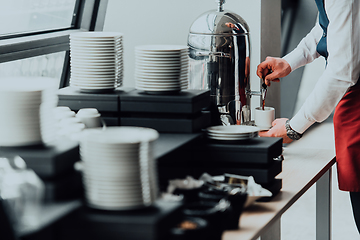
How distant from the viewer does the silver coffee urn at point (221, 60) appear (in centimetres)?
189

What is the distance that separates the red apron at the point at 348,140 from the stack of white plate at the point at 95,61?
0.83 m

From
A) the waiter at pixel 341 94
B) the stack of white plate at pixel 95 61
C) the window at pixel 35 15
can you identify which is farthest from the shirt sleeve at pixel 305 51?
the window at pixel 35 15

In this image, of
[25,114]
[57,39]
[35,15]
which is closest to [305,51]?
[57,39]

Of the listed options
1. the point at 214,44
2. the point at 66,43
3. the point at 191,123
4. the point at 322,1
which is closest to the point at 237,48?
the point at 214,44

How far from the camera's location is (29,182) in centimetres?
93

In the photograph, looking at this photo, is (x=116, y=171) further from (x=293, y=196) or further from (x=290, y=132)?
(x=290, y=132)

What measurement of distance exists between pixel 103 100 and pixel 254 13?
128 cm

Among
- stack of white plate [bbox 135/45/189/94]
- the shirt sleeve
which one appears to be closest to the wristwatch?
the shirt sleeve

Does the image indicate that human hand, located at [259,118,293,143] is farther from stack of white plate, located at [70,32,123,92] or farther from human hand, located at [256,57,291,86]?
stack of white plate, located at [70,32,123,92]

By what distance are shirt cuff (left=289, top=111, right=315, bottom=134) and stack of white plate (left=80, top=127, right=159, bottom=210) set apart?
40.7 inches

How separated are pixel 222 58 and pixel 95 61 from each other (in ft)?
1.67

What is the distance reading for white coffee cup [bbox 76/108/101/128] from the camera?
4.73 feet

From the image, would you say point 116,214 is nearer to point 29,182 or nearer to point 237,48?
point 29,182

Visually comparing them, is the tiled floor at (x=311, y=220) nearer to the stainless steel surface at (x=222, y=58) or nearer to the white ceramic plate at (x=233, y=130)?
the stainless steel surface at (x=222, y=58)
